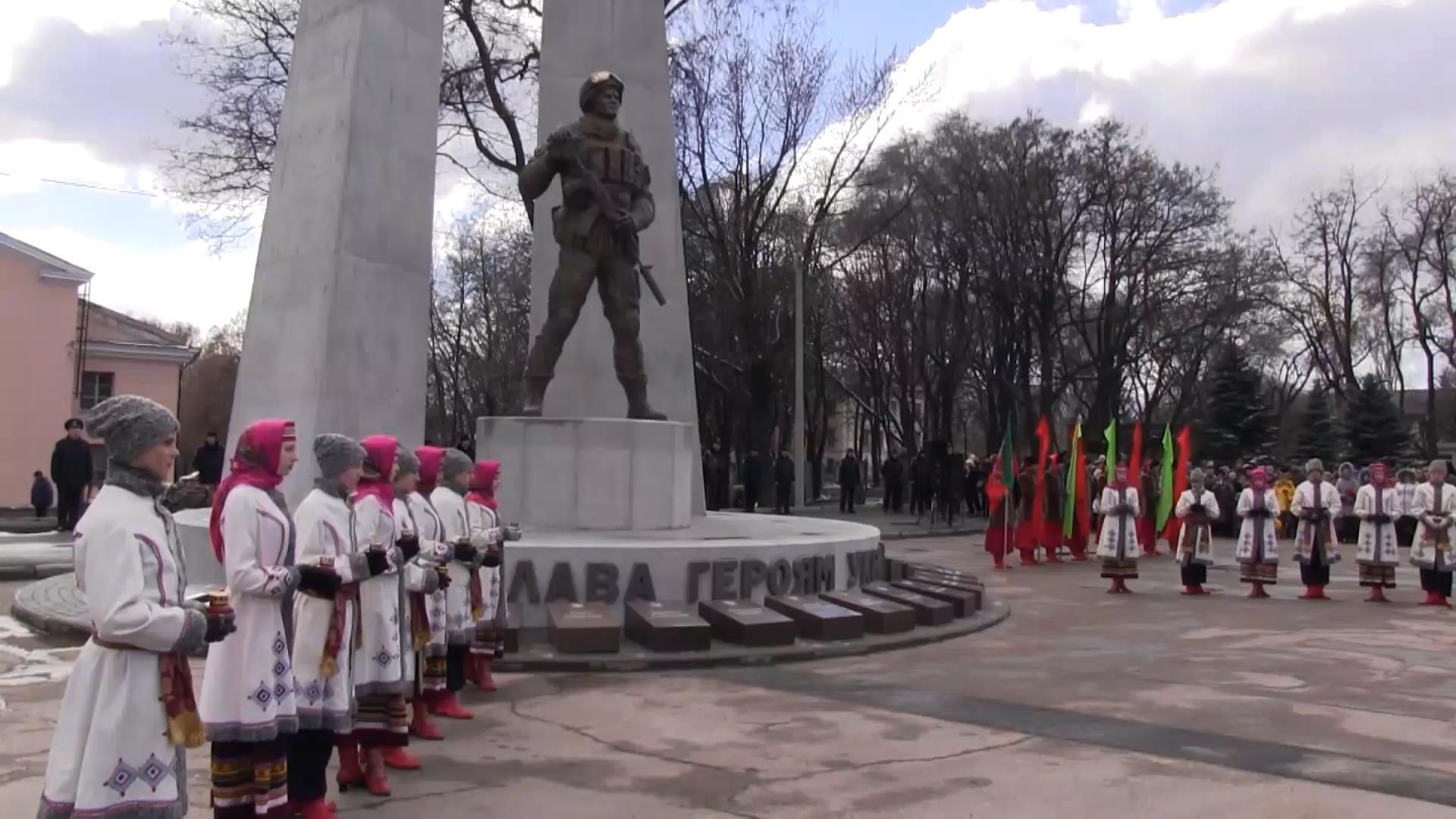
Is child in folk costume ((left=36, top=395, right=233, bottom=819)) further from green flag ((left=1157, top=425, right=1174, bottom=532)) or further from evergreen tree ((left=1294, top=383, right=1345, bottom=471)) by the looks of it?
evergreen tree ((left=1294, top=383, right=1345, bottom=471))

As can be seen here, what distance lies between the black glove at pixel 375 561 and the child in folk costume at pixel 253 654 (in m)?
0.40

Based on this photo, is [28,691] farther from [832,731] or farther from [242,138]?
[242,138]

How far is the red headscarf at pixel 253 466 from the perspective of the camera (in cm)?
483

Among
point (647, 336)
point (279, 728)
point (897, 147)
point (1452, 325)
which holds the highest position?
point (897, 147)

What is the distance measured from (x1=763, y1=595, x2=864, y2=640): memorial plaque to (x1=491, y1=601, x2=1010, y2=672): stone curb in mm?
79

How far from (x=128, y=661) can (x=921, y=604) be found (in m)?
9.14

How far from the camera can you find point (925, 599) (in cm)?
1228

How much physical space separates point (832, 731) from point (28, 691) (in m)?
5.51

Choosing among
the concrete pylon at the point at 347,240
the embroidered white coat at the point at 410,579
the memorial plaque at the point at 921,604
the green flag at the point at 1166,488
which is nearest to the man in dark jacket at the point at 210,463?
the concrete pylon at the point at 347,240

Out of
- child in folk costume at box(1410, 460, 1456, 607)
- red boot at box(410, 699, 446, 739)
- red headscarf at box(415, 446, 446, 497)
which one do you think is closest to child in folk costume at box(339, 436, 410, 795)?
red boot at box(410, 699, 446, 739)

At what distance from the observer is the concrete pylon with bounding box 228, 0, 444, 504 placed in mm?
11898

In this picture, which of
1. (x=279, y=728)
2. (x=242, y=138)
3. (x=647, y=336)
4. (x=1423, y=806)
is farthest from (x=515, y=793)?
(x=242, y=138)

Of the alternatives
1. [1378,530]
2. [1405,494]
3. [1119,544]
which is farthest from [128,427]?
[1405,494]

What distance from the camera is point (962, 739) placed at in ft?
23.6
